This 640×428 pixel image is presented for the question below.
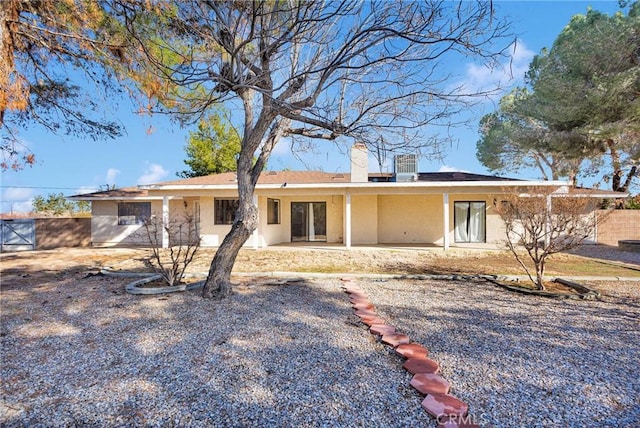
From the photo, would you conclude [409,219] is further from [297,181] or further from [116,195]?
[116,195]

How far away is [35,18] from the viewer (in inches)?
183

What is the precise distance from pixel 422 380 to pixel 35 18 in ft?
21.8

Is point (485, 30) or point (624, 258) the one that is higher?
point (485, 30)

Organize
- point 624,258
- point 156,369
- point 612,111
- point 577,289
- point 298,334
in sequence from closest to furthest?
1. point 156,369
2. point 298,334
3. point 577,289
4. point 612,111
5. point 624,258

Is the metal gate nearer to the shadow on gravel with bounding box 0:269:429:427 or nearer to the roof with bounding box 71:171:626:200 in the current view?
the roof with bounding box 71:171:626:200

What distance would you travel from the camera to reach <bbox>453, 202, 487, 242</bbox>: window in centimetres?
1577

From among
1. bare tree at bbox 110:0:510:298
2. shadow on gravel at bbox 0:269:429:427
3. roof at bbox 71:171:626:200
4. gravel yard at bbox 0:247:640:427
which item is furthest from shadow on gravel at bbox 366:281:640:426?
roof at bbox 71:171:626:200

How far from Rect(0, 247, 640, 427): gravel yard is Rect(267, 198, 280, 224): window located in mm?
9491

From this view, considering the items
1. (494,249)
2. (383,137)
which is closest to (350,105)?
(383,137)

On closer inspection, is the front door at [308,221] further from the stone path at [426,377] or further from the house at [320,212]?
the stone path at [426,377]

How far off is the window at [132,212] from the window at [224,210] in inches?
153

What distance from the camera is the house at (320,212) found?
1477 cm

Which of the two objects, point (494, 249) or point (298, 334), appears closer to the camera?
point (298, 334)

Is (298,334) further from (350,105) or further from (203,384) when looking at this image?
(350,105)
